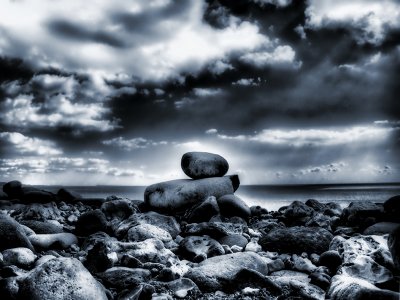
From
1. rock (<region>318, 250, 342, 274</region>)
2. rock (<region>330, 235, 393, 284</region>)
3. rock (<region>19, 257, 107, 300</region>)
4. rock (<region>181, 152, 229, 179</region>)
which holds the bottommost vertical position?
rock (<region>318, 250, 342, 274</region>)

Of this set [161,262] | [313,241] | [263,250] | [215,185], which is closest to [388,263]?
[313,241]

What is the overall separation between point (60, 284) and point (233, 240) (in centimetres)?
479

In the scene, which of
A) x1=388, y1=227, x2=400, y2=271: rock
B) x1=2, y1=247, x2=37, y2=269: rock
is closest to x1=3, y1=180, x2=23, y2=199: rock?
x1=2, y1=247, x2=37, y2=269: rock

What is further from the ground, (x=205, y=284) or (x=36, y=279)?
(x=36, y=279)

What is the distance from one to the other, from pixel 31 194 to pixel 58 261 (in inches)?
718

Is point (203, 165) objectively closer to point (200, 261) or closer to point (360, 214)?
point (360, 214)

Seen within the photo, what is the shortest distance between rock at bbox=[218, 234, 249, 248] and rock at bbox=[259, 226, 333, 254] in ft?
1.50

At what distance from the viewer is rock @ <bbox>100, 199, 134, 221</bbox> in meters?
11.5

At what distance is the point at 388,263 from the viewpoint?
18.4 ft

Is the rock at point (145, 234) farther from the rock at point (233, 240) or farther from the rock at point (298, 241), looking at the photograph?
the rock at point (298, 241)

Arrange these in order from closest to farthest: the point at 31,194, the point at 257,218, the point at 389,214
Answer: the point at 389,214 < the point at 257,218 < the point at 31,194

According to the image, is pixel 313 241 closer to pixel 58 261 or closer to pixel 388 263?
pixel 388 263

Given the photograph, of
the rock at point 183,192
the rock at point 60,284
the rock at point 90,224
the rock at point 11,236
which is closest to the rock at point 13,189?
the rock at point 183,192

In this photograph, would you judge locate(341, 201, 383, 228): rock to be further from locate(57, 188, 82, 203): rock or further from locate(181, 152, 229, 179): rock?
locate(57, 188, 82, 203): rock
